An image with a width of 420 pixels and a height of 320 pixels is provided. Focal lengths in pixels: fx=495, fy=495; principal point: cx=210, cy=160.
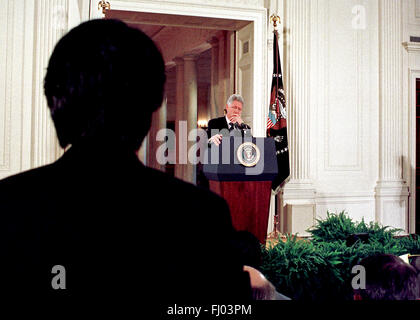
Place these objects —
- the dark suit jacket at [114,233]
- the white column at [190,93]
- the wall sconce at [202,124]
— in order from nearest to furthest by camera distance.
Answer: the dark suit jacket at [114,233]
the white column at [190,93]
the wall sconce at [202,124]

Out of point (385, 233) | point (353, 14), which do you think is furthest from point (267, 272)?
point (353, 14)

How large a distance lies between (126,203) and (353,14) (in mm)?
7351

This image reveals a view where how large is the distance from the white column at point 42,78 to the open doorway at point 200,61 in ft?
2.60

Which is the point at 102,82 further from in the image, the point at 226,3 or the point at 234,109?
the point at 226,3

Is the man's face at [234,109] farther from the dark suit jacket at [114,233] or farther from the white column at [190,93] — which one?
the white column at [190,93]

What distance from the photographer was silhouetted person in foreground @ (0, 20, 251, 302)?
723 mm

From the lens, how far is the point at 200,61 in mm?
14328

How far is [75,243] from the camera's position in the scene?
2.38ft

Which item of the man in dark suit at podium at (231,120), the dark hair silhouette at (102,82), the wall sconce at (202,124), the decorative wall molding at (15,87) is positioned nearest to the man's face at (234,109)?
the man in dark suit at podium at (231,120)

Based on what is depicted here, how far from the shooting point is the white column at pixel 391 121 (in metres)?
7.38

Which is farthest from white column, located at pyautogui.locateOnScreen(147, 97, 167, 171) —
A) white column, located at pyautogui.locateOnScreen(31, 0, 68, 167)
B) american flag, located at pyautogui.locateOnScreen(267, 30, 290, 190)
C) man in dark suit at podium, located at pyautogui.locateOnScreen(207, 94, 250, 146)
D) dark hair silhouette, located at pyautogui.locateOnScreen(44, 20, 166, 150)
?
dark hair silhouette, located at pyautogui.locateOnScreen(44, 20, 166, 150)

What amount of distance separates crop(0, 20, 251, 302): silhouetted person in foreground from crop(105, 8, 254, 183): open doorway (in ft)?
11.9

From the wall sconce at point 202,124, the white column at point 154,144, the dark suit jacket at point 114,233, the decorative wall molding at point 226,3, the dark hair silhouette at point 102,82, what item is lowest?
the dark suit jacket at point 114,233
